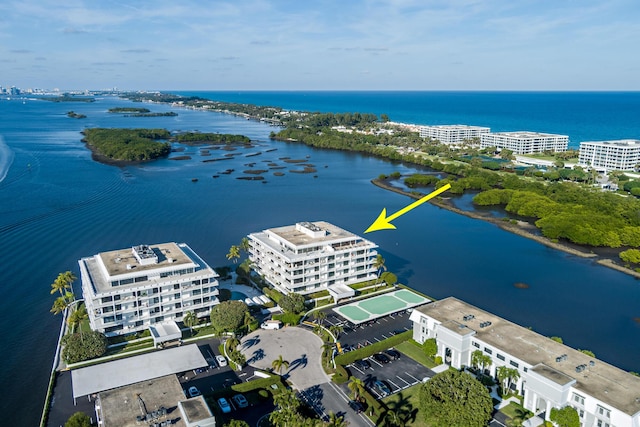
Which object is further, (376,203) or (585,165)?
(585,165)

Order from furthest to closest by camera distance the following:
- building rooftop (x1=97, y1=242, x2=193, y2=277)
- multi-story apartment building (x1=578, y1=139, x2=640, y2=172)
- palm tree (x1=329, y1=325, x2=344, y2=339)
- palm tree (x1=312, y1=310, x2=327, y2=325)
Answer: multi-story apartment building (x1=578, y1=139, x2=640, y2=172)
building rooftop (x1=97, y1=242, x2=193, y2=277)
palm tree (x1=312, y1=310, x2=327, y2=325)
palm tree (x1=329, y1=325, x2=344, y2=339)

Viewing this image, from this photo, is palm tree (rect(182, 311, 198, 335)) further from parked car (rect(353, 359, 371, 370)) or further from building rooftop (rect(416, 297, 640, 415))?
building rooftop (rect(416, 297, 640, 415))

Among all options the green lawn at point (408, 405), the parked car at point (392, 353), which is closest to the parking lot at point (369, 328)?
the parked car at point (392, 353)

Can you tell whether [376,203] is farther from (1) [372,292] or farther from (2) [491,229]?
(1) [372,292]

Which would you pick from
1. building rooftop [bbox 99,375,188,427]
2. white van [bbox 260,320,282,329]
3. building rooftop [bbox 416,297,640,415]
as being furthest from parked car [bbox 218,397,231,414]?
building rooftop [bbox 416,297,640,415]

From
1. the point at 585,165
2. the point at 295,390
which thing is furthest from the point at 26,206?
the point at 585,165

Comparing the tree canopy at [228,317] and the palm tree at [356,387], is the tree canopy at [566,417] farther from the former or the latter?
the tree canopy at [228,317]
